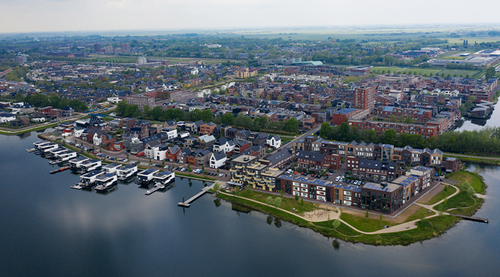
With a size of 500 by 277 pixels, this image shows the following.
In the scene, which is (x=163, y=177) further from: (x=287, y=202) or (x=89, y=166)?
(x=287, y=202)

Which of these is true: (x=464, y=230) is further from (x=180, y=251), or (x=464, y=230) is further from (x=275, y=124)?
(x=275, y=124)

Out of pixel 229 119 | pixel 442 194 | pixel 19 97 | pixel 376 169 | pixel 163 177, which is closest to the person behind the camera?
pixel 442 194

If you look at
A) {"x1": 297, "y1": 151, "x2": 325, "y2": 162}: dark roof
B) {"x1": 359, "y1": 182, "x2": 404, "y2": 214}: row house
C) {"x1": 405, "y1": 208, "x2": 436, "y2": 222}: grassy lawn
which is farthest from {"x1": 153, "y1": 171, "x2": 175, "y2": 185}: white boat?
{"x1": 405, "y1": 208, "x2": 436, "y2": 222}: grassy lawn

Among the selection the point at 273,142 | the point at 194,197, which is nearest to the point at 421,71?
the point at 273,142

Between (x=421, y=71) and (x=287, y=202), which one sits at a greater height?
(x=421, y=71)

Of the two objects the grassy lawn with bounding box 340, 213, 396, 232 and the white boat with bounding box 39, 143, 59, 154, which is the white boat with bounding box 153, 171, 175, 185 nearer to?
the grassy lawn with bounding box 340, 213, 396, 232

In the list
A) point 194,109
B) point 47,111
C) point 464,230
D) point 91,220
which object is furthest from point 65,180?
point 464,230
